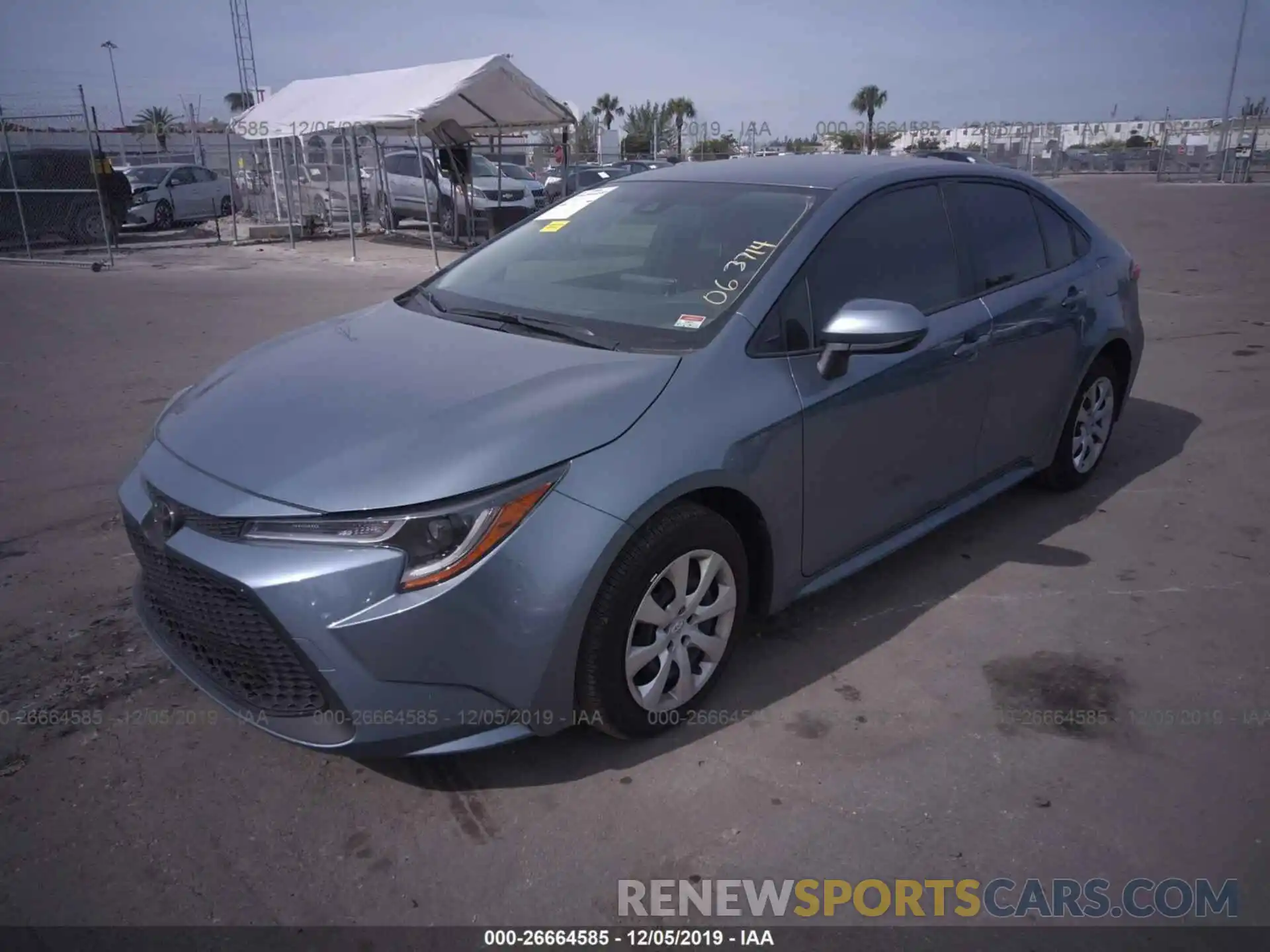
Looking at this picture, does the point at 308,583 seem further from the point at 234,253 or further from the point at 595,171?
the point at 595,171

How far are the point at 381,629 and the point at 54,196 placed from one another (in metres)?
17.9

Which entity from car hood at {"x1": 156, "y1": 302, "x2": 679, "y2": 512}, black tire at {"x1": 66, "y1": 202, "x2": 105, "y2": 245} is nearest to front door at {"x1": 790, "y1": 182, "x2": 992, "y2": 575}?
car hood at {"x1": 156, "y1": 302, "x2": 679, "y2": 512}

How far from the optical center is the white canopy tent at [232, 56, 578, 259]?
15.5 meters

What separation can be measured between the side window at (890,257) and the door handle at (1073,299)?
0.88m

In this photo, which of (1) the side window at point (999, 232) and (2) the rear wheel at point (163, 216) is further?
(2) the rear wheel at point (163, 216)

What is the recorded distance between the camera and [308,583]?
2.27 m

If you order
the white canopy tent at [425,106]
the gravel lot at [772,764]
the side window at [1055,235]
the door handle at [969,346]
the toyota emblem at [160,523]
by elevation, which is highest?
the white canopy tent at [425,106]

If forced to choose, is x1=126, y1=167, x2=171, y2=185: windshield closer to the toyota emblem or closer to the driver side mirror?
the toyota emblem

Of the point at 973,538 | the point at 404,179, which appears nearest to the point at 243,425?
the point at 973,538

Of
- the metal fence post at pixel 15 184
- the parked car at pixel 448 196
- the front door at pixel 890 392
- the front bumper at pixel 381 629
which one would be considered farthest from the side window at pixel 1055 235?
the metal fence post at pixel 15 184

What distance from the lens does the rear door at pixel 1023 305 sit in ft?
13.1

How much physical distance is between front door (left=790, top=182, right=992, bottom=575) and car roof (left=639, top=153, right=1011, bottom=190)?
0.12 meters

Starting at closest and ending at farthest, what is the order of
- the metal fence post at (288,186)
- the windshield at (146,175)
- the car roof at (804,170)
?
the car roof at (804,170) → the metal fence post at (288,186) → the windshield at (146,175)

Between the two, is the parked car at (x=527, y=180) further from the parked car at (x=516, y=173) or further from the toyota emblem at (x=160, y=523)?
the toyota emblem at (x=160, y=523)
